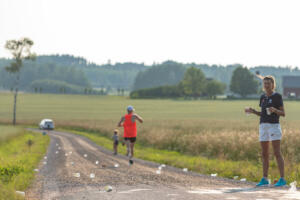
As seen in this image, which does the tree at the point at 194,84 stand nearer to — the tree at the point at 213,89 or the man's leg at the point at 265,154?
the tree at the point at 213,89

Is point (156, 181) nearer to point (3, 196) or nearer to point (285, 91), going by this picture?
point (3, 196)

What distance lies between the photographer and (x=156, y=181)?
1195 centimetres

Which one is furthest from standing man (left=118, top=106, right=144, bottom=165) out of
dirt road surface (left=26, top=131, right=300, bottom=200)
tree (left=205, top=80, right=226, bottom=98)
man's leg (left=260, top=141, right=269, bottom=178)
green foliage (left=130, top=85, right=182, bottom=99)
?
green foliage (left=130, top=85, right=182, bottom=99)

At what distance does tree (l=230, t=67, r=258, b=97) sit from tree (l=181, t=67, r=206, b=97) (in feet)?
40.0

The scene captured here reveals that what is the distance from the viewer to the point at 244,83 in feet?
472

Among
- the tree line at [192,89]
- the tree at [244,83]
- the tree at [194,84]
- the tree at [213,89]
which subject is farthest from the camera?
the tree at [194,84]

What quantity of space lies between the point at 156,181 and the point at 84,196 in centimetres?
305

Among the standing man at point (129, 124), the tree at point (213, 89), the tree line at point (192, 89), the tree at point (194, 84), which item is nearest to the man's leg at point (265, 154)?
the standing man at point (129, 124)

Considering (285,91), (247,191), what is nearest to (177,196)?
(247,191)

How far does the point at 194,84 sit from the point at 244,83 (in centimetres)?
1783

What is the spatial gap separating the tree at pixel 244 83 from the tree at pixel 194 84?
40.0ft

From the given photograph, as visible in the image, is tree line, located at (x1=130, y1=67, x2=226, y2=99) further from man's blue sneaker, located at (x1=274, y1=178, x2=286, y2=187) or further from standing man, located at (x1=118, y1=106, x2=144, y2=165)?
man's blue sneaker, located at (x1=274, y1=178, x2=286, y2=187)

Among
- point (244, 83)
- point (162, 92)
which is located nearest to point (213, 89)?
point (244, 83)

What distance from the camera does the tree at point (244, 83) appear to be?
143875mm
